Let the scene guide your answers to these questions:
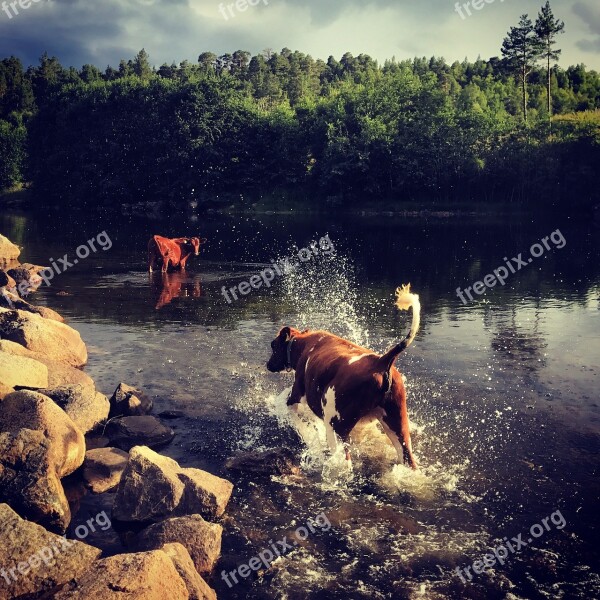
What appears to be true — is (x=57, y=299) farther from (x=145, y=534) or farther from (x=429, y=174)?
(x=429, y=174)

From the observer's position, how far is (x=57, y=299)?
24016 millimetres

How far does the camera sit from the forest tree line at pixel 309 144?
7488 centimetres

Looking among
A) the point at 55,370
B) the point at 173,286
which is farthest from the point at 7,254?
the point at 55,370

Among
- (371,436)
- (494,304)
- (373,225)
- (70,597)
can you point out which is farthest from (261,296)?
(373,225)

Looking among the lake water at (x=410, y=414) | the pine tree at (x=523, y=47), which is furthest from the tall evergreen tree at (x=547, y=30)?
the lake water at (x=410, y=414)

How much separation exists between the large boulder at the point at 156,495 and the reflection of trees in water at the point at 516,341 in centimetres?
968

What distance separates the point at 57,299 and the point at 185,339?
817 cm

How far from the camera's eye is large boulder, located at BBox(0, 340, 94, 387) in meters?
12.9

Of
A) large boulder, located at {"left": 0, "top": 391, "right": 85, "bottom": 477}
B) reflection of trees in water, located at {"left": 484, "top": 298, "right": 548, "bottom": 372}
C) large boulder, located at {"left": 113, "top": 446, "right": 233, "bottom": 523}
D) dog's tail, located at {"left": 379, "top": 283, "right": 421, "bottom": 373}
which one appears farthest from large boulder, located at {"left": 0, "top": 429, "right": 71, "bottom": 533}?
reflection of trees in water, located at {"left": 484, "top": 298, "right": 548, "bottom": 372}

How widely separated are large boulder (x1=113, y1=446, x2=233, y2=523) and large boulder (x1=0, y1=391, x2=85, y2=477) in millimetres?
1177

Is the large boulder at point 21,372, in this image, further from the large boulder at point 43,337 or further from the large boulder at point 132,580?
the large boulder at point 132,580

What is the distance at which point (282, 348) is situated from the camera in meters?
12.2

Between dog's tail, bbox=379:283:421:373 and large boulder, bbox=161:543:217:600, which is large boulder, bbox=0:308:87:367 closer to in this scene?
large boulder, bbox=161:543:217:600

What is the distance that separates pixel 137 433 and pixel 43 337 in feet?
16.4
